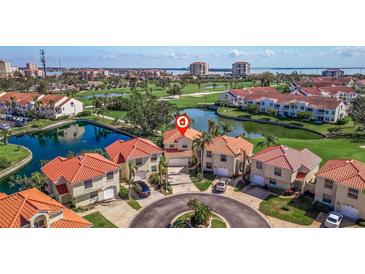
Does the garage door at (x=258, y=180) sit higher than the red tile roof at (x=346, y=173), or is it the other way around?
the red tile roof at (x=346, y=173)

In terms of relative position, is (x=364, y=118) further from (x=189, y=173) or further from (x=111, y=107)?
(x=111, y=107)

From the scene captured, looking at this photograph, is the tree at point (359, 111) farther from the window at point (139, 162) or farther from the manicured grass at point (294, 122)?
the window at point (139, 162)

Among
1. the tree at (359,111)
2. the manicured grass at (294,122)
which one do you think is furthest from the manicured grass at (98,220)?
the tree at (359,111)

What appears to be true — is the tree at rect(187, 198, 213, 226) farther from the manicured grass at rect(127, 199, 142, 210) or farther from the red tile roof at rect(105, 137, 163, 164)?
the red tile roof at rect(105, 137, 163, 164)

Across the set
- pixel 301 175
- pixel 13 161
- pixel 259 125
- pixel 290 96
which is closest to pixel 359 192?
pixel 301 175

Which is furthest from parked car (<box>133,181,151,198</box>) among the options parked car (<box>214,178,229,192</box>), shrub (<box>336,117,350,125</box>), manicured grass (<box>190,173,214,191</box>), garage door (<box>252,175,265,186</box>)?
shrub (<box>336,117,350,125</box>)
